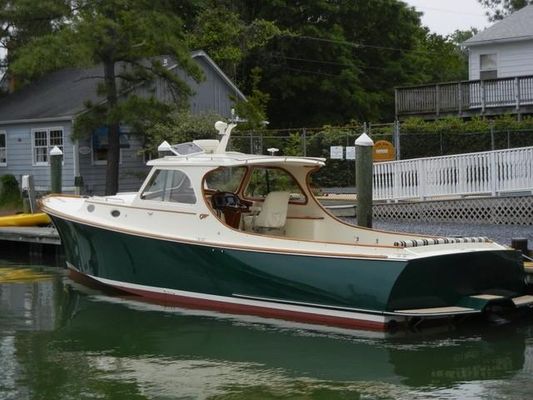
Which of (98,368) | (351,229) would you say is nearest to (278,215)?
(351,229)

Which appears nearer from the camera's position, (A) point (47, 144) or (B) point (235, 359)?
(B) point (235, 359)

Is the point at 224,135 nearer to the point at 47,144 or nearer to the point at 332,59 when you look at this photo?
the point at 47,144

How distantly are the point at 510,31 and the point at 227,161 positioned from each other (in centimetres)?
2050

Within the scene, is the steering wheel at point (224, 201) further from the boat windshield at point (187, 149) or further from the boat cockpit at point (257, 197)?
the boat windshield at point (187, 149)

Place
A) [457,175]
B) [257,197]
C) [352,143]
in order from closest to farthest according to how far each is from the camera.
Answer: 1. [257,197]
2. [457,175]
3. [352,143]

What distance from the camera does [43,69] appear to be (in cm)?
2309

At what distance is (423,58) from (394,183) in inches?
1111

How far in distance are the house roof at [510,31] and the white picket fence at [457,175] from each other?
1257 cm

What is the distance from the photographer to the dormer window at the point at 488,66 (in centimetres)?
3122

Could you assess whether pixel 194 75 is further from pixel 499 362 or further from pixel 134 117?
pixel 499 362

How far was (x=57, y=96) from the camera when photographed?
1188 inches

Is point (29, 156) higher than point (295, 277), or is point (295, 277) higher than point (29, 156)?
point (29, 156)

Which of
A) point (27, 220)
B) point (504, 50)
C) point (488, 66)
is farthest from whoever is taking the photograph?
point (488, 66)

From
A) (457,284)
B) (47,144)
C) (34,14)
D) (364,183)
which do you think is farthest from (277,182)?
(47,144)
